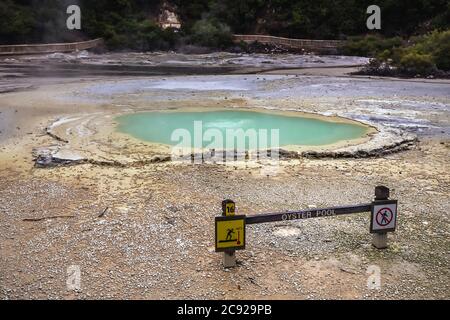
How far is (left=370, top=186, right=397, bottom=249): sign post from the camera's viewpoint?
467cm

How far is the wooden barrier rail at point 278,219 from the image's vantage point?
4309mm

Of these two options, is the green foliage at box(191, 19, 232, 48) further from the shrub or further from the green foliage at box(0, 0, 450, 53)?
the shrub

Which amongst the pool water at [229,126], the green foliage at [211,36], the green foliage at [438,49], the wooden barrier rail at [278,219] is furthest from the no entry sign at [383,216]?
the green foliage at [211,36]

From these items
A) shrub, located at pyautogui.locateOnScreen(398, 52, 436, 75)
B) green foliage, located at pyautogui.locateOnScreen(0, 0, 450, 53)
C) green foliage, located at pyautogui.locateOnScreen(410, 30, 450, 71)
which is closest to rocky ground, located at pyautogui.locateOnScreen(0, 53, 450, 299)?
shrub, located at pyautogui.locateOnScreen(398, 52, 436, 75)

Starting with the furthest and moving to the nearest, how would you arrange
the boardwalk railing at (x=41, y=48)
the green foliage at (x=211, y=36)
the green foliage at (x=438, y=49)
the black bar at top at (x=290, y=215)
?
the green foliage at (x=211, y=36) < the boardwalk railing at (x=41, y=48) < the green foliage at (x=438, y=49) < the black bar at top at (x=290, y=215)

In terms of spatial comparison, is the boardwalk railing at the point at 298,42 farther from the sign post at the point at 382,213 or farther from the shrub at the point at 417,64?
the sign post at the point at 382,213

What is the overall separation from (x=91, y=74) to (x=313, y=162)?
50.9 feet

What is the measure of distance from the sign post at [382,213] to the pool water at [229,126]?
4.45 m

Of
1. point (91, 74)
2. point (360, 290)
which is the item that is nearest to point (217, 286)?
point (360, 290)

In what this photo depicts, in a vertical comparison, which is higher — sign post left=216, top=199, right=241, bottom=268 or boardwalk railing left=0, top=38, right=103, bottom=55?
boardwalk railing left=0, top=38, right=103, bottom=55

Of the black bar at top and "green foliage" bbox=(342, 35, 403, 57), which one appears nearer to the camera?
the black bar at top

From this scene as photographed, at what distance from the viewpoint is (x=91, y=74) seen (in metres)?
21.2

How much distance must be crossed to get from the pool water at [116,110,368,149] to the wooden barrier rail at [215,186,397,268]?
4459mm

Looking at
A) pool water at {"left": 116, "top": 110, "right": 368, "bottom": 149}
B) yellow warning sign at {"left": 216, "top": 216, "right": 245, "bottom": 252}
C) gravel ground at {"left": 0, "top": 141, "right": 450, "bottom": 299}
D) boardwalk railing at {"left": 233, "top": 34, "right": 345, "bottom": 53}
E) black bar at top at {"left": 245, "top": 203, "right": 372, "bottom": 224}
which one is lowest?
gravel ground at {"left": 0, "top": 141, "right": 450, "bottom": 299}
